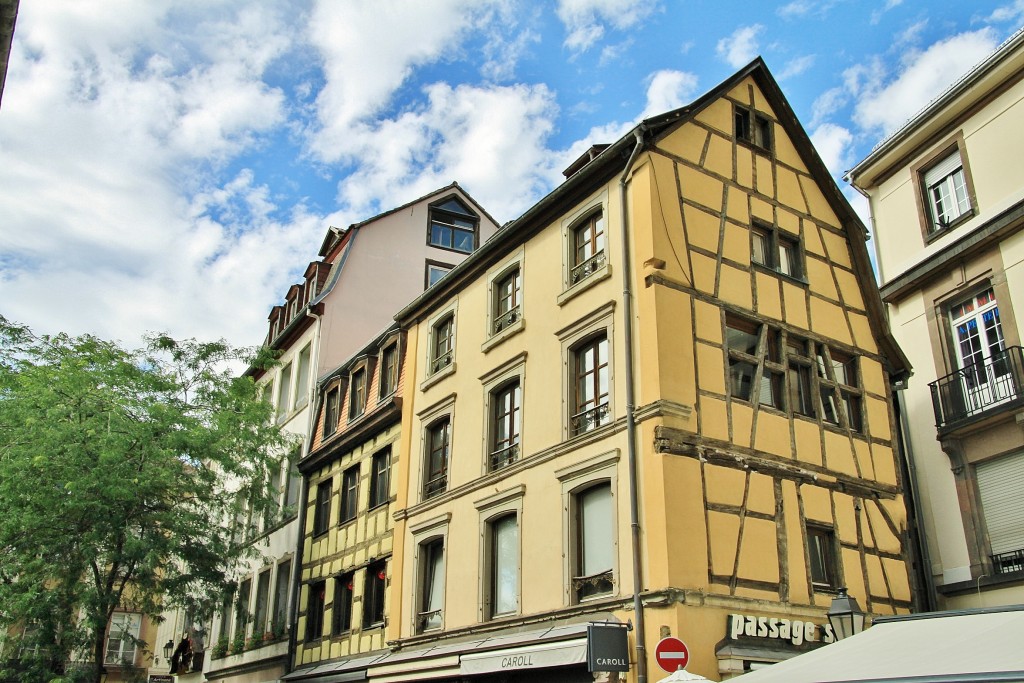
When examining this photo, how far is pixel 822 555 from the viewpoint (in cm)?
1462

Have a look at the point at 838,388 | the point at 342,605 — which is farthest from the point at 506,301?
the point at 342,605

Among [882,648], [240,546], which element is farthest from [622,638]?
[240,546]

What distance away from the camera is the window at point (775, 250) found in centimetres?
1653

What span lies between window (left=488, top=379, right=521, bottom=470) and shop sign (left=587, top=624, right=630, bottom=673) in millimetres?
4384

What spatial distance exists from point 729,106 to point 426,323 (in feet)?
25.2

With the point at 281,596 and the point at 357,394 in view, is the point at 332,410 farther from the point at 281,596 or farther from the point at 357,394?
the point at 281,596

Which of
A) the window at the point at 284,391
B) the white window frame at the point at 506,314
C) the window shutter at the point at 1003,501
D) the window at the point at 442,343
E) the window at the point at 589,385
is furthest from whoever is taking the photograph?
the window at the point at 284,391

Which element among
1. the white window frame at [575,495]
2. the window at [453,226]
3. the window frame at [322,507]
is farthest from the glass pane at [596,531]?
the window at [453,226]

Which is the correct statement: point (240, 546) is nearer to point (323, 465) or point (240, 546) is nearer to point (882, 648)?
point (323, 465)

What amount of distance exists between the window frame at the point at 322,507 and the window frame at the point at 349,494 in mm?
686

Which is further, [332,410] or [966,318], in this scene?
[332,410]

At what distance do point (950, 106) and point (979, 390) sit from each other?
548cm

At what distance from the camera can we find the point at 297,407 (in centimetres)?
2725

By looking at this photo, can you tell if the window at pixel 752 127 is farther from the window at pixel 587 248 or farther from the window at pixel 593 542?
the window at pixel 593 542
